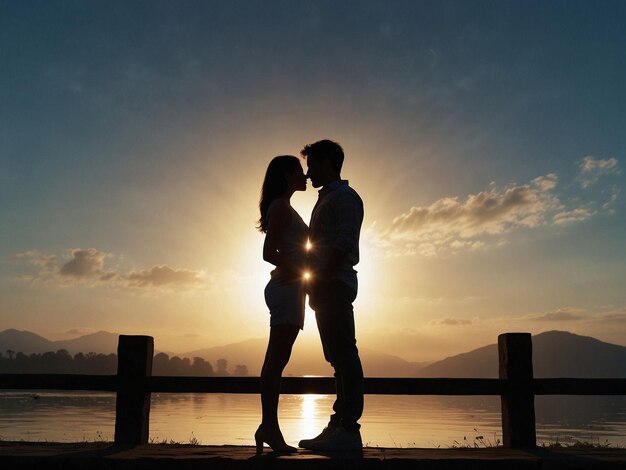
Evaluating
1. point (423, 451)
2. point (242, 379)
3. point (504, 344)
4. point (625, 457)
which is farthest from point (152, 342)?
point (625, 457)

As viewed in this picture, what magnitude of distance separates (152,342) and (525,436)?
366cm

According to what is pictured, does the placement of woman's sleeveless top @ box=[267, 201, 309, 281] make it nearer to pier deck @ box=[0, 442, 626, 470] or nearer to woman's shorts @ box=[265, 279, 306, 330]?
woman's shorts @ box=[265, 279, 306, 330]

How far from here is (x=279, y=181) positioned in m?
4.71

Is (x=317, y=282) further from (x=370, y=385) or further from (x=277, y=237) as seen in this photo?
(x=370, y=385)

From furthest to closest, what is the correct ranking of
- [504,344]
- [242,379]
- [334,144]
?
1. [504,344]
2. [242,379]
3. [334,144]

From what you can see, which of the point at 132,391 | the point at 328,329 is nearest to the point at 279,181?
the point at 328,329

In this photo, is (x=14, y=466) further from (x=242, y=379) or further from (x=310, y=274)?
(x=310, y=274)

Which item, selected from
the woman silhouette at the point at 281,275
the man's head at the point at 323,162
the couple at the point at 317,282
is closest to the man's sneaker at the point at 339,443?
the couple at the point at 317,282

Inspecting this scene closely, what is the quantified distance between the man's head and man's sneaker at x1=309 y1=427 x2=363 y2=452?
2.03 metres

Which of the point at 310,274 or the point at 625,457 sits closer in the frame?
the point at 625,457

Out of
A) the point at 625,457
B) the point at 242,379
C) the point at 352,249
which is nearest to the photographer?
the point at 625,457

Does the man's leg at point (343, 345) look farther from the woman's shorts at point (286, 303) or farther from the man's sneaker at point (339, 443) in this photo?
the woman's shorts at point (286, 303)

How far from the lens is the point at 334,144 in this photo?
196 inches

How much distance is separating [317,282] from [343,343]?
0.53 m
